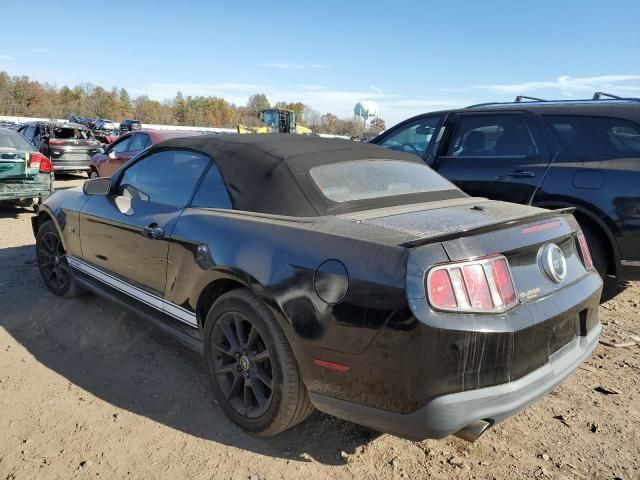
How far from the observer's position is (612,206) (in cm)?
395

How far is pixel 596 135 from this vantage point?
4211 mm

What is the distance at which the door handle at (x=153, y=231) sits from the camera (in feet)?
10.1

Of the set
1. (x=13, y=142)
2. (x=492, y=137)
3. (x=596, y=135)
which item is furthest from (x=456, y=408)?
(x=13, y=142)

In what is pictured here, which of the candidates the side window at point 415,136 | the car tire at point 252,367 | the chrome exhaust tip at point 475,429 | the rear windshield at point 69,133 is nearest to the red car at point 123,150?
the rear windshield at point 69,133

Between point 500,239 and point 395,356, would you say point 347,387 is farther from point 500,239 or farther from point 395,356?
point 500,239

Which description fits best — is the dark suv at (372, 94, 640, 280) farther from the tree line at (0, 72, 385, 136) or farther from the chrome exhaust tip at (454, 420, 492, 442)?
the tree line at (0, 72, 385, 136)

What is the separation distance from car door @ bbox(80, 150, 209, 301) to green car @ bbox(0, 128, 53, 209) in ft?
15.5

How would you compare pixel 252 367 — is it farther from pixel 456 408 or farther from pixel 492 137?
pixel 492 137

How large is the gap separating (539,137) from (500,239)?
2.88 metres

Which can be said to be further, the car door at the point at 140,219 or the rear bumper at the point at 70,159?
the rear bumper at the point at 70,159

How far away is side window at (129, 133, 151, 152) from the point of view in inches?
378

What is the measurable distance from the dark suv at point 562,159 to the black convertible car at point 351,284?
Result: 151 centimetres

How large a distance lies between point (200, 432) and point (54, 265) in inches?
112

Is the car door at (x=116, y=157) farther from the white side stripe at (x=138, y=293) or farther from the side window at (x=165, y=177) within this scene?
the side window at (x=165, y=177)
